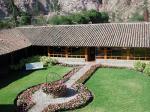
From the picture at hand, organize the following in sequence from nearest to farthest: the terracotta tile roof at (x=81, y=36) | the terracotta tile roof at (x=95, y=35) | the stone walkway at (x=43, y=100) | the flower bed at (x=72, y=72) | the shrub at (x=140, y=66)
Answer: the stone walkway at (x=43, y=100)
the flower bed at (x=72, y=72)
the shrub at (x=140, y=66)
the terracotta tile roof at (x=81, y=36)
the terracotta tile roof at (x=95, y=35)

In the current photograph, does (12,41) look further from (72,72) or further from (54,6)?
(54,6)

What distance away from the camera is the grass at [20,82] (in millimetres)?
26031

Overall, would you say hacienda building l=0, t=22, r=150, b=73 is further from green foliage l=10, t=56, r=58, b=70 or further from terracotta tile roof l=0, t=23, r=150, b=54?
green foliage l=10, t=56, r=58, b=70

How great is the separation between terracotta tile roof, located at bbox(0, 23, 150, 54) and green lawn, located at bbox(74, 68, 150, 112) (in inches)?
160

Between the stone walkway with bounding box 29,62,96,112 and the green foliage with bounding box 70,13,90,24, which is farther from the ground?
the green foliage with bounding box 70,13,90,24

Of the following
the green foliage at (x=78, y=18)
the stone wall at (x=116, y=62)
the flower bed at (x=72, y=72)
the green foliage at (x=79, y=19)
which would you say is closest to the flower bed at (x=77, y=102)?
the flower bed at (x=72, y=72)

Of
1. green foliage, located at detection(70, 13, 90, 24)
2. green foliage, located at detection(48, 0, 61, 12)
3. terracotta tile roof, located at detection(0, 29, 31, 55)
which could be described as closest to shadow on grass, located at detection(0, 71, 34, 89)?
terracotta tile roof, located at detection(0, 29, 31, 55)

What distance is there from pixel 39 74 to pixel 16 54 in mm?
5958

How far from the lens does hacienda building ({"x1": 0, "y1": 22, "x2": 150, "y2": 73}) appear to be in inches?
1447

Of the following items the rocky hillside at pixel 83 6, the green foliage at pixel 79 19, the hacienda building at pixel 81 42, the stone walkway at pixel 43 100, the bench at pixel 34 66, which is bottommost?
the stone walkway at pixel 43 100

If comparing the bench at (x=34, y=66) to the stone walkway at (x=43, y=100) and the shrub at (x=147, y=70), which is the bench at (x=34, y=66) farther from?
the shrub at (x=147, y=70)

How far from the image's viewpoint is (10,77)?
1359 inches

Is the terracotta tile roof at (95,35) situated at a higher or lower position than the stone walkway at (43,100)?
higher

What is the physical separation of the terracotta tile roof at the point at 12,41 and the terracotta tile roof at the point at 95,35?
47.4 inches
